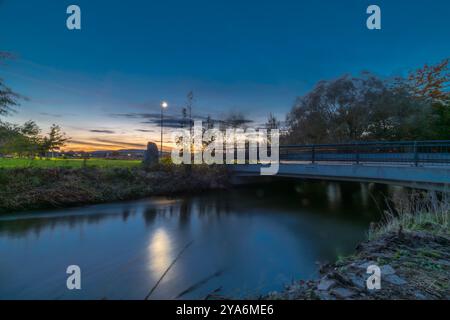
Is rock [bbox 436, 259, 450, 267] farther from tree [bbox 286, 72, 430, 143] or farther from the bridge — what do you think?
tree [bbox 286, 72, 430, 143]

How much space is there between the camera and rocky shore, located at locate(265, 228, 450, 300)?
3062 mm

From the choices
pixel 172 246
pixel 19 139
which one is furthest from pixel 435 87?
pixel 19 139

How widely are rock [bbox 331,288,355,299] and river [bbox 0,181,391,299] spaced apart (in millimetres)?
1866

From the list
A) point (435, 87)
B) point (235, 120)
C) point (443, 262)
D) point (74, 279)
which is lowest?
point (74, 279)

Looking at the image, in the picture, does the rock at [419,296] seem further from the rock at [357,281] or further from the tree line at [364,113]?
the tree line at [364,113]

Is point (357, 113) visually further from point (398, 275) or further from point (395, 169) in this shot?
point (398, 275)

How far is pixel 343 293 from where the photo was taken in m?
3.20

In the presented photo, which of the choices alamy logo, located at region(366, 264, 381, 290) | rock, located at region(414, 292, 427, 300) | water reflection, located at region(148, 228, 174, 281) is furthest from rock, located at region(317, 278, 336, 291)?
water reflection, located at region(148, 228, 174, 281)

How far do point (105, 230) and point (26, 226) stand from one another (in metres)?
3.09

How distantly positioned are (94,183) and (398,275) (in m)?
15.2

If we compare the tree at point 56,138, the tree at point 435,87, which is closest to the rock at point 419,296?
the tree at point 435,87
